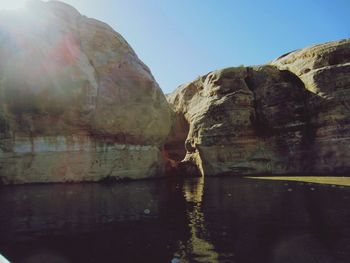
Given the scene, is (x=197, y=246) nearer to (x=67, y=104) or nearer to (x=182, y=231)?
(x=182, y=231)

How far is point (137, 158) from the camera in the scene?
1710 inches

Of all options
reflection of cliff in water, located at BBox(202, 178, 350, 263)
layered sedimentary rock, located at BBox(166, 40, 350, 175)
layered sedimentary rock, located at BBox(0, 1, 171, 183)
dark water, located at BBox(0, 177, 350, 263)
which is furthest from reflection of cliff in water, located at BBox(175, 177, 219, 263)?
layered sedimentary rock, located at BBox(166, 40, 350, 175)

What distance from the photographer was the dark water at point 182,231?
33.7 feet

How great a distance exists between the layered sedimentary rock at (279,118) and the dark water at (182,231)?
71.7 feet

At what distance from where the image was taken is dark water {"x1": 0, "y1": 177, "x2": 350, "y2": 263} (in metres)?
10.3

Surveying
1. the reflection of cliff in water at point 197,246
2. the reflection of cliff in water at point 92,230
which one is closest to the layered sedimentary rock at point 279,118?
the reflection of cliff in water at point 92,230

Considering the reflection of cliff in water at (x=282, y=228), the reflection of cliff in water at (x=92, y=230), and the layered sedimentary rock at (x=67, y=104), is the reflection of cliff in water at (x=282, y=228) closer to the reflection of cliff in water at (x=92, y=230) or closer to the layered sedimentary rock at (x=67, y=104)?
the reflection of cliff in water at (x=92, y=230)

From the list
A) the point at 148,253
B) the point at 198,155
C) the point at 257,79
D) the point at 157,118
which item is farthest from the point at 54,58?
the point at 148,253

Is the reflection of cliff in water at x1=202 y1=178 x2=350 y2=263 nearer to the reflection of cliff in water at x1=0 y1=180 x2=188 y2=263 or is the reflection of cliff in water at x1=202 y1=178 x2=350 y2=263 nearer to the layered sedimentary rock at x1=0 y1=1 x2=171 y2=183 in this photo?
the reflection of cliff in water at x1=0 y1=180 x2=188 y2=263

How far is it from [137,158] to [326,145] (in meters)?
24.8

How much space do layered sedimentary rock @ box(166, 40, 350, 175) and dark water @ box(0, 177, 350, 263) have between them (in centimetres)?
2186

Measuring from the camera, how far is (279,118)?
4534 cm

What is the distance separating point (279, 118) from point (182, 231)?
35914mm

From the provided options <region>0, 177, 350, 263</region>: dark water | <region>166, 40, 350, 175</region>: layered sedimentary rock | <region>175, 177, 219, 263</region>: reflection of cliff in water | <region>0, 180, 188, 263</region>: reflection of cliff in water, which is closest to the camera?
<region>175, 177, 219, 263</region>: reflection of cliff in water
